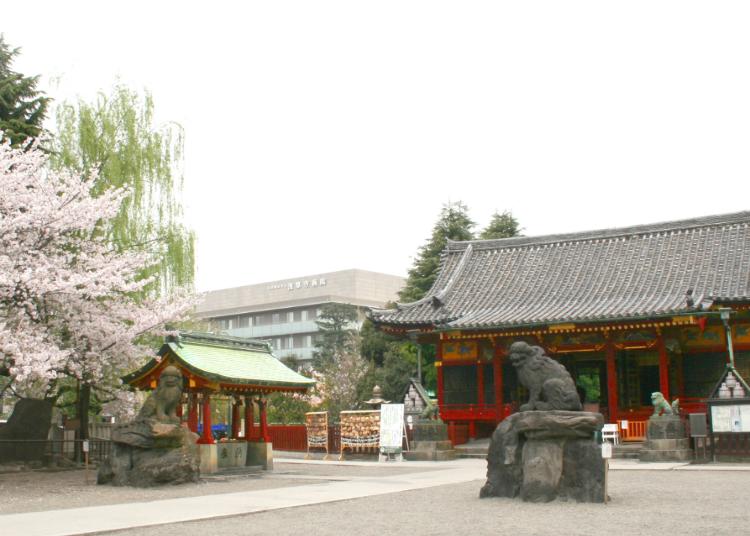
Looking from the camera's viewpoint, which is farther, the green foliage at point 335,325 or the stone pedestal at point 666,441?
the green foliage at point 335,325

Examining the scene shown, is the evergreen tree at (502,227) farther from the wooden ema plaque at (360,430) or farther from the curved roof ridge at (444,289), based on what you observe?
the wooden ema plaque at (360,430)

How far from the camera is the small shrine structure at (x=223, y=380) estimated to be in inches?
739

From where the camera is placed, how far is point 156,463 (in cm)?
1642

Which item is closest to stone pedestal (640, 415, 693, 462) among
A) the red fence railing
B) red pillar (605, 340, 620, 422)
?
red pillar (605, 340, 620, 422)

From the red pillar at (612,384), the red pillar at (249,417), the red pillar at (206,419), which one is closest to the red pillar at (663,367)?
the red pillar at (612,384)

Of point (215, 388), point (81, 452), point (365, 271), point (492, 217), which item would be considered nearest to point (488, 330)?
point (215, 388)

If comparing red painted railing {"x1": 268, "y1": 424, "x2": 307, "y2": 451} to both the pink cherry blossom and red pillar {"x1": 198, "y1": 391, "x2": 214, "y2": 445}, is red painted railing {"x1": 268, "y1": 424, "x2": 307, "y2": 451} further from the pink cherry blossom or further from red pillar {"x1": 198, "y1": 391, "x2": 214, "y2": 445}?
red pillar {"x1": 198, "y1": 391, "x2": 214, "y2": 445}

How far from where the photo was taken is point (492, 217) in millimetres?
44781

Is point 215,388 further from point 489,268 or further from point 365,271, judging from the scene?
point 365,271

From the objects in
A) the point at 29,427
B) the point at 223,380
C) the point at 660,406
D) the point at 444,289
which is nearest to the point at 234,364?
the point at 223,380

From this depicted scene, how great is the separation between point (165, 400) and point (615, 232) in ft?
67.3

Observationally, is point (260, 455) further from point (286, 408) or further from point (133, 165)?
point (286, 408)

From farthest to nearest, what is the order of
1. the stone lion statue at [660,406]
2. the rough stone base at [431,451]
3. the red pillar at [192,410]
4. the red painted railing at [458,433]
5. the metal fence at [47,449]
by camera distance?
the red painted railing at [458,433]
the rough stone base at [431,451]
the stone lion statue at [660,406]
the metal fence at [47,449]
the red pillar at [192,410]

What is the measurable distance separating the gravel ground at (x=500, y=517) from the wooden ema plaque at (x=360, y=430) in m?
11.2
